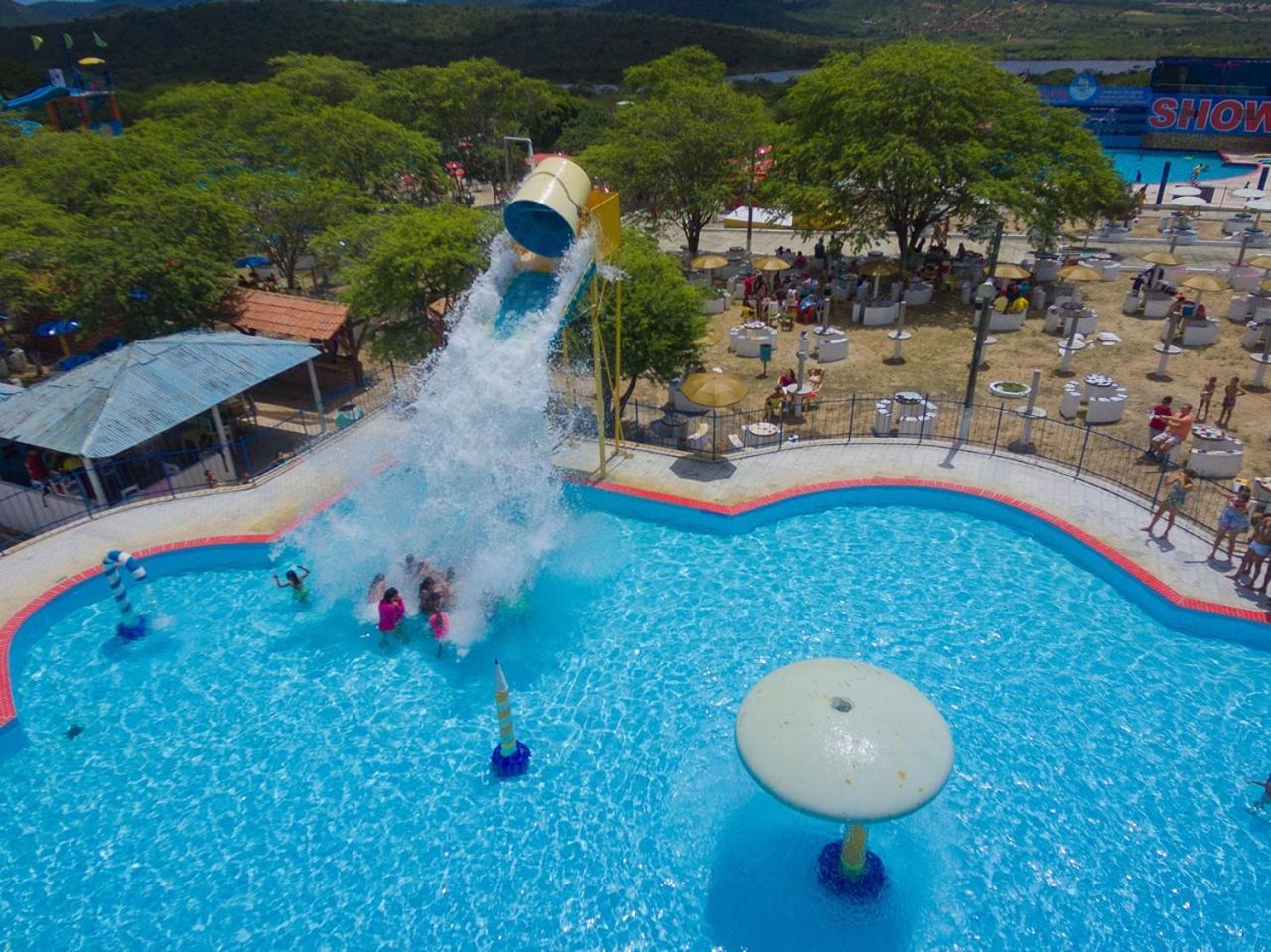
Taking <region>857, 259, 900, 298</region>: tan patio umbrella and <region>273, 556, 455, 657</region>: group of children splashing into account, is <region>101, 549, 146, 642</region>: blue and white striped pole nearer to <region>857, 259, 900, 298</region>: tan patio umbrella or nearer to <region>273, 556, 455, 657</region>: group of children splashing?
<region>273, 556, 455, 657</region>: group of children splashing

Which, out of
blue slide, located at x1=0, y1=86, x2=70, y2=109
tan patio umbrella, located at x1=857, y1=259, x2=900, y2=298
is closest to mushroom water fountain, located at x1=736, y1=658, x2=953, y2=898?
tan patio umbrella, located at x1=857, y1=259, x2=900, y2=298

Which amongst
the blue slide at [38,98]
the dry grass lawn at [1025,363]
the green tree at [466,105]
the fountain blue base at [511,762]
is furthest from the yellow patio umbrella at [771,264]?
the blue slide at [38,98]

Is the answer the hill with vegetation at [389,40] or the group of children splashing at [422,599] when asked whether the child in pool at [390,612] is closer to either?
the group of children splashing at [422,599]

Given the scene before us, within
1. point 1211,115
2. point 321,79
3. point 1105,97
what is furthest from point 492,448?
point 1105,97

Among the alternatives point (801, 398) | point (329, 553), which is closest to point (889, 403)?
point (801, 398)

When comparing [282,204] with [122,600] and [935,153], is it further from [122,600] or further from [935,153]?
[935,153]
